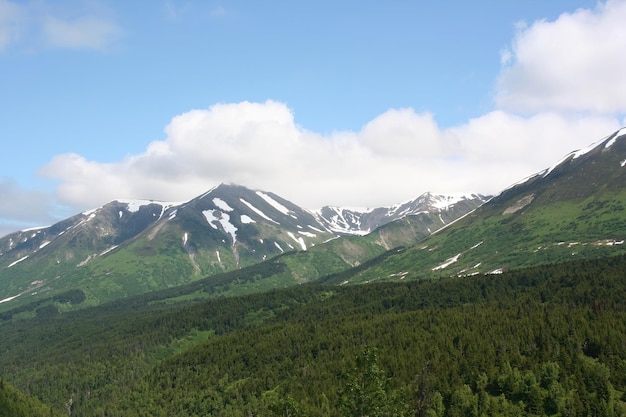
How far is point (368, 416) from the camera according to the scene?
6669 centimetres

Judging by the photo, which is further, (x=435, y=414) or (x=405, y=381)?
(x=405, y=381)

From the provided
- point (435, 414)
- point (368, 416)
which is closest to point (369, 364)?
point (368, 416)

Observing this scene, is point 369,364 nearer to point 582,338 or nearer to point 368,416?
point 368,416

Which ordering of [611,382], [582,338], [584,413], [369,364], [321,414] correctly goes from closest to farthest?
1. [369,364]
2. [584,413]
3. [611,382]
4. [321,414]
5. [582,338]

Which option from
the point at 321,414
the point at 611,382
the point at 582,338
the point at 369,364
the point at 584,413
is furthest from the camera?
the point at 582,338

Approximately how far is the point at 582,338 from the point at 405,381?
65498 millimetres

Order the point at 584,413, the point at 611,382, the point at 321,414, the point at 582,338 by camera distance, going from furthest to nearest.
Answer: the point at 582,338, the point at 321,414, the point at 611,382, the point at 584,413

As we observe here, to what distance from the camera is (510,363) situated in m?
185

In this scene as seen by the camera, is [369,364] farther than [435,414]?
No

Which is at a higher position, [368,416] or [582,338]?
[368,416]

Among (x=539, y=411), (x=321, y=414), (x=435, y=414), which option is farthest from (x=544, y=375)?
(x=321, y=414)

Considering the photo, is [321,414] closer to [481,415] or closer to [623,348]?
[481,415]

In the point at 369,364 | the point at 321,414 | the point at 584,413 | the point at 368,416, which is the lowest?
the point at 584,413

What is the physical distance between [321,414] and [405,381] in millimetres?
33969
